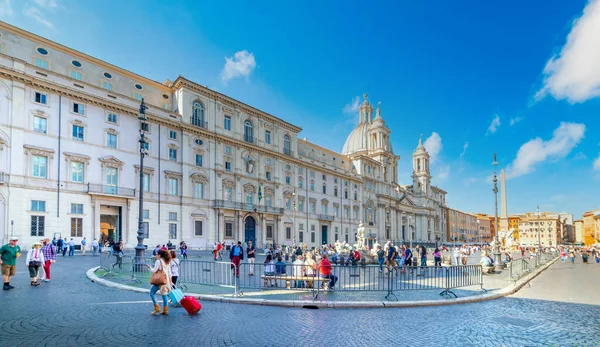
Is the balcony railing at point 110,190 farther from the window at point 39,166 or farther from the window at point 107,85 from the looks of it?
the window at point 107,85

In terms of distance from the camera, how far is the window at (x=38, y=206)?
2823cm

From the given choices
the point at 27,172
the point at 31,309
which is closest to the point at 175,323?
the point at 31,309

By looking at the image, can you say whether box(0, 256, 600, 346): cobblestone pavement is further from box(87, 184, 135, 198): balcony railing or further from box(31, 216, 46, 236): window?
box(87, 184, 135, 198): balcony railing

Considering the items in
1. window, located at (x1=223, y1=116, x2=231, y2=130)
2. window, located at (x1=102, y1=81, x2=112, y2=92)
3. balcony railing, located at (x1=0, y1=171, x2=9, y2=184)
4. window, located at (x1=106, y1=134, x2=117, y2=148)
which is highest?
window, located at (x1=102, y1=81, x2=112, y2=92)

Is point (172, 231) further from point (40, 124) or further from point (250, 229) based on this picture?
point (40, 124)

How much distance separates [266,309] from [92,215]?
2822 cm

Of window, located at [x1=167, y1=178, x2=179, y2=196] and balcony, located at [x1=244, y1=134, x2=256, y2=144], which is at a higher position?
balcony, located at [x1=244, y1=134, x2=256, y2=144]

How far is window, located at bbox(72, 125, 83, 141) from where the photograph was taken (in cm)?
3144

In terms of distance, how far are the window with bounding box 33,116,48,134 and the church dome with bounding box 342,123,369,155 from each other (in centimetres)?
6659

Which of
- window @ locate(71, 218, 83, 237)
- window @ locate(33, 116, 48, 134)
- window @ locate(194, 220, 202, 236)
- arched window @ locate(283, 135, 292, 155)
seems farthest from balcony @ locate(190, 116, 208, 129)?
window @ locate(71, 218, 83, 237)

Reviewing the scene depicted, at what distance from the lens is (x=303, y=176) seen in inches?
2253

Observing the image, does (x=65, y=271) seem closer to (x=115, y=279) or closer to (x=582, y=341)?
(x=115, y=279)

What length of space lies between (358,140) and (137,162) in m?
60.6

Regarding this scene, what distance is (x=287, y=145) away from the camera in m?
54.7
